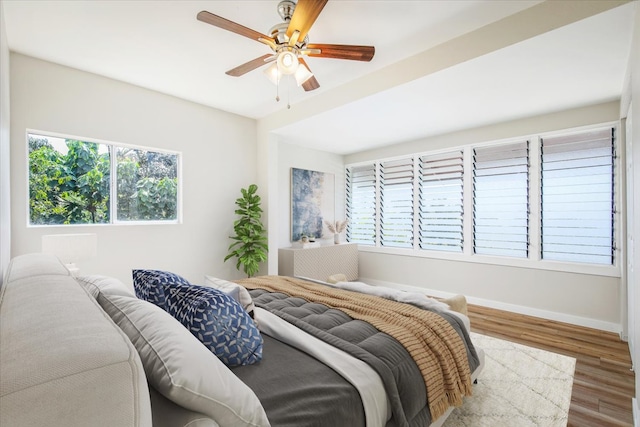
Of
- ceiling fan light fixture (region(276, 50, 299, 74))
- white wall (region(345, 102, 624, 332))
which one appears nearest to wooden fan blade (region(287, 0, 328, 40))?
ceiling fan light fixture (region(276, 50, 299, 74))

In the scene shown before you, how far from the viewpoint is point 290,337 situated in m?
1.54

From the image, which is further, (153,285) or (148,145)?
(148,145)

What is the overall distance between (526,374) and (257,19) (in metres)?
3.54

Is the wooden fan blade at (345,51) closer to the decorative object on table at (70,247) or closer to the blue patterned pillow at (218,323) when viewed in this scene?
the blue patterned pillow at (218,323)

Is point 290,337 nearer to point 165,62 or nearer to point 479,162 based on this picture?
point 165,62

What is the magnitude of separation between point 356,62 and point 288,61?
A: 114 centimetres

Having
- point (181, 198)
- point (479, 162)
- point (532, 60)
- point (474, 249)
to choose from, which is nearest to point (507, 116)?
point (479, 162)

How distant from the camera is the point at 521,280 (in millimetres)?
4117

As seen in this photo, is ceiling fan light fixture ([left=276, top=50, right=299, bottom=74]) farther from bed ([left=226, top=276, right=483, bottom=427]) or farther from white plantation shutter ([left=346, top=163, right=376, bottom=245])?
white plantation shutter ([left=346, top=163, right=376, bottom=245])

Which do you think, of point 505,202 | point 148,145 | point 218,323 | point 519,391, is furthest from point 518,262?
point 148,145

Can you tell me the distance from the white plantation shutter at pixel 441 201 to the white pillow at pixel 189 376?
4523 mm

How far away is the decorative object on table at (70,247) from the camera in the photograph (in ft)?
8.73

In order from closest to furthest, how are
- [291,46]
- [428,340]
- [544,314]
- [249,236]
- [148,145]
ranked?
[428,340] < [291,46] < [148,145] < [544,314] < [249,236]

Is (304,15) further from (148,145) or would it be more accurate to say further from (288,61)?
(148,145)
